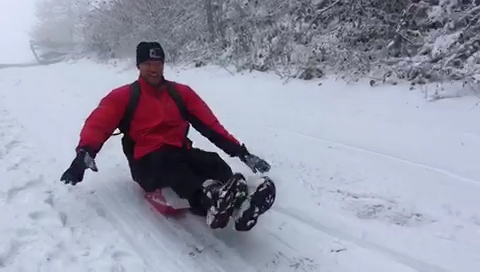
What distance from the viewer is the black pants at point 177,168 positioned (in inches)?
142

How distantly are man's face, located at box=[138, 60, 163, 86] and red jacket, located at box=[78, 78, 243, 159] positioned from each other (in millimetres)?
47

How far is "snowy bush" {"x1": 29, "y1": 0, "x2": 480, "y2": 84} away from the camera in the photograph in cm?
691

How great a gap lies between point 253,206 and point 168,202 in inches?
34.4

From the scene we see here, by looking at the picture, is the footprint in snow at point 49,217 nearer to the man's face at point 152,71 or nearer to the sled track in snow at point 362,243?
the man's face at point 152,71

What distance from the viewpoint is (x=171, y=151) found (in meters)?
3.93

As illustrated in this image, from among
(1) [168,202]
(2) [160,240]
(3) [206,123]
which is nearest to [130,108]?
(3) [206,123]

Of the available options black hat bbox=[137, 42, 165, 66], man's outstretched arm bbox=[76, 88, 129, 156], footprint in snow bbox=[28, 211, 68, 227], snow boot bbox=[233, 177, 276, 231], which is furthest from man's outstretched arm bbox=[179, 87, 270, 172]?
footprint in snow bbox=[28, 211, 68, 227]

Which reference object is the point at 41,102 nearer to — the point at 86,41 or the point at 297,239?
the point at 297,239

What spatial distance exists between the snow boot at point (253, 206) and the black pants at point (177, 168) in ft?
1.64

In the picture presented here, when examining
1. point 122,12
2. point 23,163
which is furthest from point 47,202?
point 122,12

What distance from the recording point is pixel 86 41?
2536 centimetres

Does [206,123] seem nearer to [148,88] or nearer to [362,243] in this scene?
[148,88]

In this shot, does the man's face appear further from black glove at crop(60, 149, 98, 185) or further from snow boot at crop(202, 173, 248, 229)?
snow boot at crop(202, 173, 248, 229)

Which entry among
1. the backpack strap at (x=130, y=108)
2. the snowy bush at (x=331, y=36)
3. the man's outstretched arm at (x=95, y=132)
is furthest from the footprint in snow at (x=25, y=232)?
the snowy bush at (x=331, y=36)
